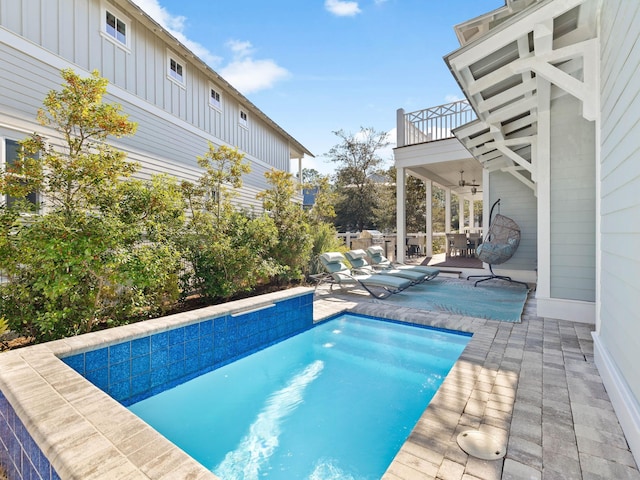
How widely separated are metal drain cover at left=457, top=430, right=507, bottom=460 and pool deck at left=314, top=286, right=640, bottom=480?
0.04 meters

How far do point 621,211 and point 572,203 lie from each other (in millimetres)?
2705

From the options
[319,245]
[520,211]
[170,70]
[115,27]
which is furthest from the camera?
[319,245]

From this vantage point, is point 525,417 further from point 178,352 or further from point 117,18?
point 117,18

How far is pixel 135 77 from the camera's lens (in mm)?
6984

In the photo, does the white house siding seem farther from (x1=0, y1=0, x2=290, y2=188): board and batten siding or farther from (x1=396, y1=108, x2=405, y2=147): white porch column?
(x1=0, y1=0, x2=290, y2=188): board and batten siding

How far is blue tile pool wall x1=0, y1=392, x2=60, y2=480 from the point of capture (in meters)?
1.58

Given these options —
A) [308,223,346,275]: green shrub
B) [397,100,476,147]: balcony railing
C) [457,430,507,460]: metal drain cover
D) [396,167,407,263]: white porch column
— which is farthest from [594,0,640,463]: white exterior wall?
[396,167,407,263]: white porch column

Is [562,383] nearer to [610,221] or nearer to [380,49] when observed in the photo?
[610,221]

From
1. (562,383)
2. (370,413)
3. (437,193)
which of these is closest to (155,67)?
(370,413)

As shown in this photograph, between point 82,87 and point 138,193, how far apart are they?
4.18 ft

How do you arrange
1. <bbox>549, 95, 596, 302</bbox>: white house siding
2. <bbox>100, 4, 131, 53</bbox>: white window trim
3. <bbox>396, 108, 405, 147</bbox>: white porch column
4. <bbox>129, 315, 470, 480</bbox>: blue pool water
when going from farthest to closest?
<bbox>396, 108, 405, 147</bbox>: white porch column, <bbox>100, 4, 131, 53</bbox>: white window trim, <bbox>549, 95, 596, 302</bbox>: white house siding, <bbox>129, 315, 470, 480</bbox>: blue pool water

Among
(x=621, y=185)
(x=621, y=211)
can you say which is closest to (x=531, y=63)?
(x=621, y=185)

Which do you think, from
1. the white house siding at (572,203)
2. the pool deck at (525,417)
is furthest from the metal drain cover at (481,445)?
the white house siding at (572,203)

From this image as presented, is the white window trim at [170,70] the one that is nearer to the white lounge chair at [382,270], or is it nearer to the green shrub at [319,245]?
the green shrub at [319,245]
